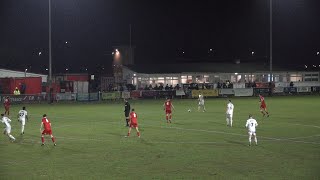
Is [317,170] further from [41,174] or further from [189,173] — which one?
[41,174]

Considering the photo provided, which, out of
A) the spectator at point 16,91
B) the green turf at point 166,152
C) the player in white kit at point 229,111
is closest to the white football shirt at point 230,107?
the player in white kit at point 229,111

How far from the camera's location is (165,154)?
21.8 m

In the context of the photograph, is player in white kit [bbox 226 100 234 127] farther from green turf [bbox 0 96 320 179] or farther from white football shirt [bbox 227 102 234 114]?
green turf [bbox 0 96 320 179]

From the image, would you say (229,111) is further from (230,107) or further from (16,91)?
(16,91)

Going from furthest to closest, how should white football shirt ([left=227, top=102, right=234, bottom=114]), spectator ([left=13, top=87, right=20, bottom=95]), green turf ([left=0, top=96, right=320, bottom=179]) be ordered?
spectator ([left=13, top=87, right=20, bottom=95]) < white football shirt ([left=227, top=102, right=234, bottom=114]) < green turf ([left=0, top=96, right=320, bottom=179])

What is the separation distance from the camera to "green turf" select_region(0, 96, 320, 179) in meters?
17.8

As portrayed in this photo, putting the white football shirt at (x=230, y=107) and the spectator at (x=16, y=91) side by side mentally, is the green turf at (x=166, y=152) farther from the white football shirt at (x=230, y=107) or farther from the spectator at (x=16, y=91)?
the spectator at (x=16, y=91)

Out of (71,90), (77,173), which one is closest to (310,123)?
(77,173)

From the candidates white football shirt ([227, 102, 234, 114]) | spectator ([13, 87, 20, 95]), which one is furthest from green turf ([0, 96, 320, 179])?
spectator ([13, 87, 20, 95])

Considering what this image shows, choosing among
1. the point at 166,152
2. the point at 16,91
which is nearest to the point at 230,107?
the point at 166,152

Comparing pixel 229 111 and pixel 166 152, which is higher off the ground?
pixel 229 111

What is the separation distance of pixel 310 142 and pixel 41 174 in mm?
14925

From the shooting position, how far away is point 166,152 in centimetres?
2238

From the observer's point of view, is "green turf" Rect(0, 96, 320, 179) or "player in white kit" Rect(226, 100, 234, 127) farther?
"player in white kit" Rect(226, 100, 234, 127)
